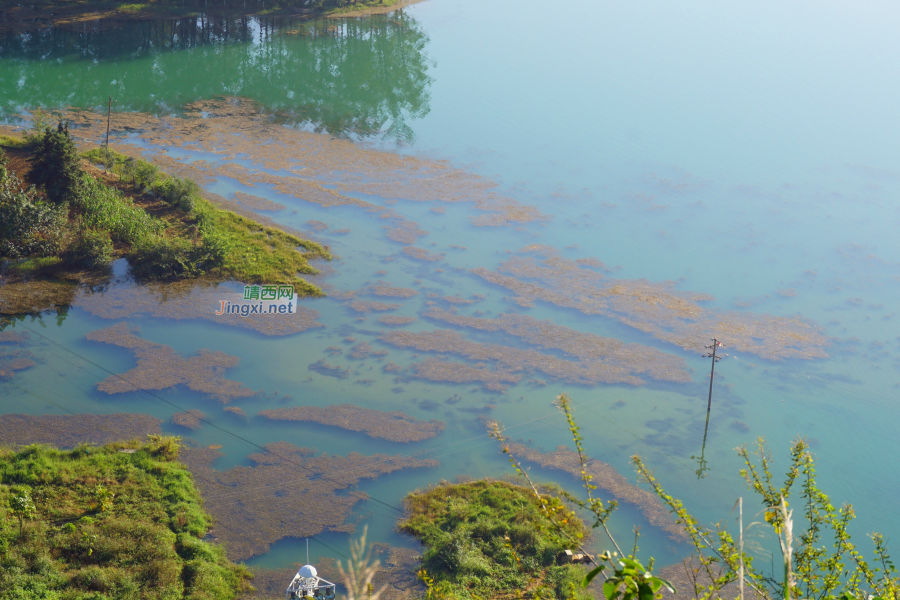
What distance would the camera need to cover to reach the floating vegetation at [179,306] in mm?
20250

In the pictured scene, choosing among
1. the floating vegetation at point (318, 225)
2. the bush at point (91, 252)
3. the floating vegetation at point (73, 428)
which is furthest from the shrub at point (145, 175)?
the floating vegetation at point (73, 428)

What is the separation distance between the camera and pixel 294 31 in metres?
46.4

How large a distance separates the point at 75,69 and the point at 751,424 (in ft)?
122

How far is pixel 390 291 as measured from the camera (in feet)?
73.9

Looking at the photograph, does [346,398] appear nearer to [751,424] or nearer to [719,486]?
[719,486]

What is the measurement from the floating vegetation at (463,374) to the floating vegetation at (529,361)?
0.30 feet

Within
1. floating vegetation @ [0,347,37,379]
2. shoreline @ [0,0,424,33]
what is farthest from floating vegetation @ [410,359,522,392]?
shoreline @ [0,0,424,33]

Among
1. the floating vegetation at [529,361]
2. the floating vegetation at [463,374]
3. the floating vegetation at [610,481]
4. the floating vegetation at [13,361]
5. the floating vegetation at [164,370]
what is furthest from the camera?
the floating vegetation at [529,361]

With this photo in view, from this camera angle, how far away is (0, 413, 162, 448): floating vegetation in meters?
15.3

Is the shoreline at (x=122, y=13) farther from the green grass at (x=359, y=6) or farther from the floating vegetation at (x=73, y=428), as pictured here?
the floating vegetation at (x=73, y=428)

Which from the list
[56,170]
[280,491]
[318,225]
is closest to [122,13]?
[56,170]

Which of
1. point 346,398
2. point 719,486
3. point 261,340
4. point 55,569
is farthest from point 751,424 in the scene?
point 55,569

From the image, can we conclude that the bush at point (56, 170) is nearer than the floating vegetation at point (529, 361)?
No

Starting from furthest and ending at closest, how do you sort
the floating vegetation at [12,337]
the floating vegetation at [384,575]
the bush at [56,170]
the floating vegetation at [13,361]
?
the bush at [56,170], the floating vegetation at [12,337], the floating vegetation at [13,361], the floating vegetation at [384,575]
